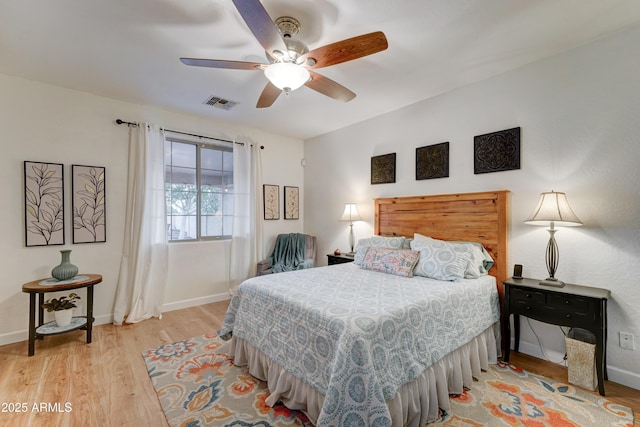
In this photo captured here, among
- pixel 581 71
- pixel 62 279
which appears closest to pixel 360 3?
pixel 581 71

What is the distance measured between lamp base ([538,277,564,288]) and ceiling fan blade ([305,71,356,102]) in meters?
2.17

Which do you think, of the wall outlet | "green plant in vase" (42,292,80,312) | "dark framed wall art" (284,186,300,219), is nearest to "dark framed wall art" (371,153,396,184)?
"dark framed wall art" (284,186,300,219)

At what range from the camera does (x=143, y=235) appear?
346 centimetres

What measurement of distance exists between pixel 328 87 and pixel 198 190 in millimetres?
2608

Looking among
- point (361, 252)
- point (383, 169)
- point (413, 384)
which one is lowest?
point (413, 384)

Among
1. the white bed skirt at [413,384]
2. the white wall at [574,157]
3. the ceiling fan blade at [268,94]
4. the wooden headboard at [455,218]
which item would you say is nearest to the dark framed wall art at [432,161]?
the white wall at [574,157]

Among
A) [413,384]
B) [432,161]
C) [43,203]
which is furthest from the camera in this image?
[432,161]

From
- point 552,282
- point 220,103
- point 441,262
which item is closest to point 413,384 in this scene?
point 441,262

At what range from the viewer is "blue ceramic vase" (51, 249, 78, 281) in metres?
2.77

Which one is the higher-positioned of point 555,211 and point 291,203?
point 291,203

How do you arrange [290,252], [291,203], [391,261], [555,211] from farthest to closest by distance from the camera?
[291,203]
[290,252]
[391,261]
[555,211]

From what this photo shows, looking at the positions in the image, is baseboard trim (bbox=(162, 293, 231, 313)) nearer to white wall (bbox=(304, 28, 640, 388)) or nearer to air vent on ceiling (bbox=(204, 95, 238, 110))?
air vent on ceiling (bbox=(204, 95, 238, 110))

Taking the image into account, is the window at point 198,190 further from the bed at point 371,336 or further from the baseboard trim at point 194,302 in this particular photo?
the bed at point 371,336

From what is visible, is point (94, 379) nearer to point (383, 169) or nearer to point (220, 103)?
point (220, 103)
